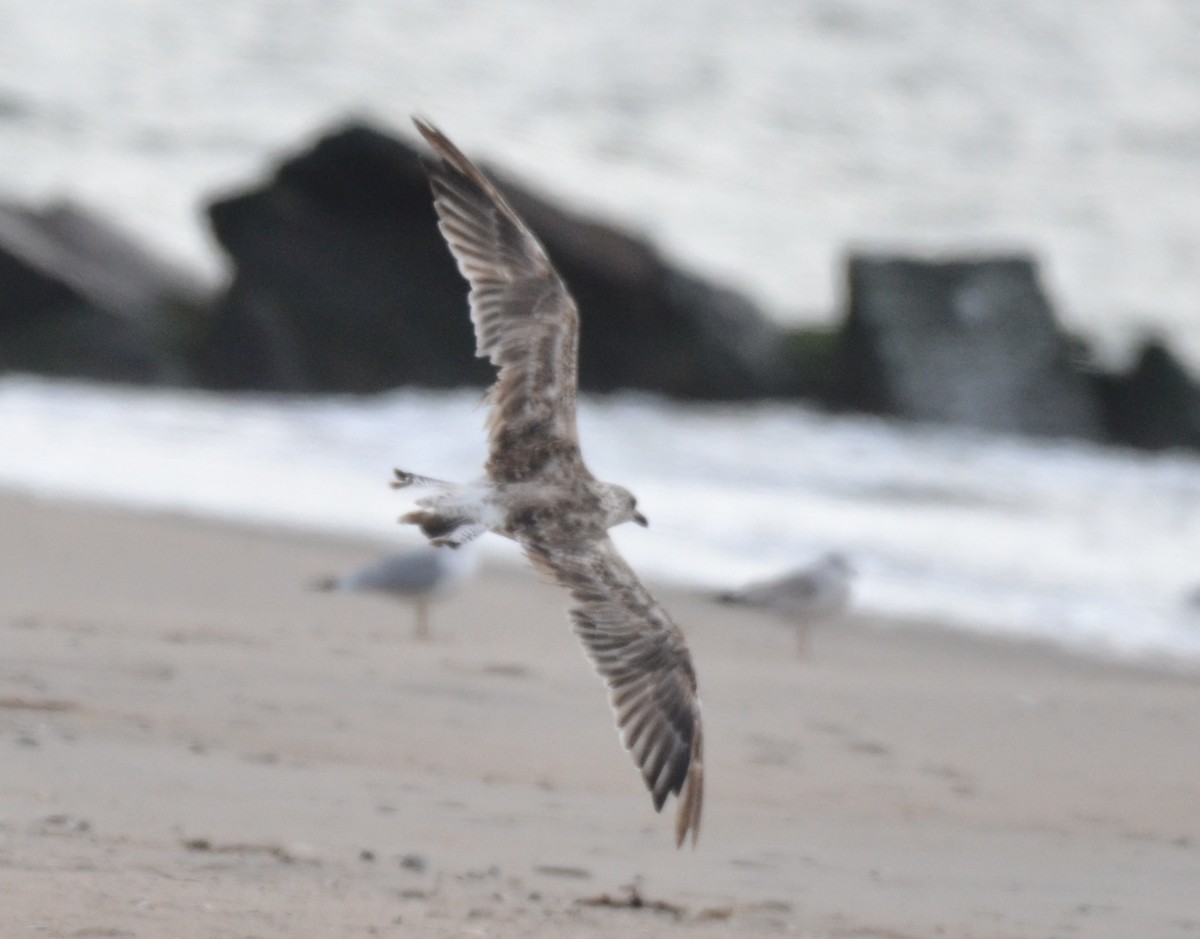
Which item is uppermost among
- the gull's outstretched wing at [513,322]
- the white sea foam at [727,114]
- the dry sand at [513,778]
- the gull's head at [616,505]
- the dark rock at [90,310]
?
the white sea foam at [727,114]

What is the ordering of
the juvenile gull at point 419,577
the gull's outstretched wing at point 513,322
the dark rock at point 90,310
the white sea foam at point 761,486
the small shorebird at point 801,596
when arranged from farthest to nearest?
1. the dark rock at point 90,310
2. the white sea foam at point 761,486
3. the small shorebird at point 801,596
4. the juvenile gull at point 419,577
5. the gull's outstretched wing at point 513,322

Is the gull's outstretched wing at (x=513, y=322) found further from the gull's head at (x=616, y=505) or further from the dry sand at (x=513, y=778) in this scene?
the dry sand at (x=513, y=778)

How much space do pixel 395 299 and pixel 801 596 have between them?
1037 cm

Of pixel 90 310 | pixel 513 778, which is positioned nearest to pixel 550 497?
pixel 513 778

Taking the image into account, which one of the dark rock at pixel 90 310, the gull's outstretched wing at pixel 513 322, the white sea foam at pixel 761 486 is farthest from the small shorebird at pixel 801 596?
the dark rock at pixel 90 310

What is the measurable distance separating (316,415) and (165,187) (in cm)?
1024

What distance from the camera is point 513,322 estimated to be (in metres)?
5.20

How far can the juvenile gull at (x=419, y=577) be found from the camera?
7.34m

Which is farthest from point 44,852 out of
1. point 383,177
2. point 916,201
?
point 916,201

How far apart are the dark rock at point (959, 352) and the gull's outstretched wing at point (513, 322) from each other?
451 inches

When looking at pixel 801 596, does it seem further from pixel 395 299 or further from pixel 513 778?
pixel 395 299

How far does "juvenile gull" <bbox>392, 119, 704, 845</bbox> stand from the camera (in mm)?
4752

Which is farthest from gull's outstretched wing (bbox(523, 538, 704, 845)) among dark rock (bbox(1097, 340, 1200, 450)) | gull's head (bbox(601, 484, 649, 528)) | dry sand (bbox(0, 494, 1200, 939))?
dark rock (bbox(1097, 340, 1200, 450))

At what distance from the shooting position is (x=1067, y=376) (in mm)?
17234
